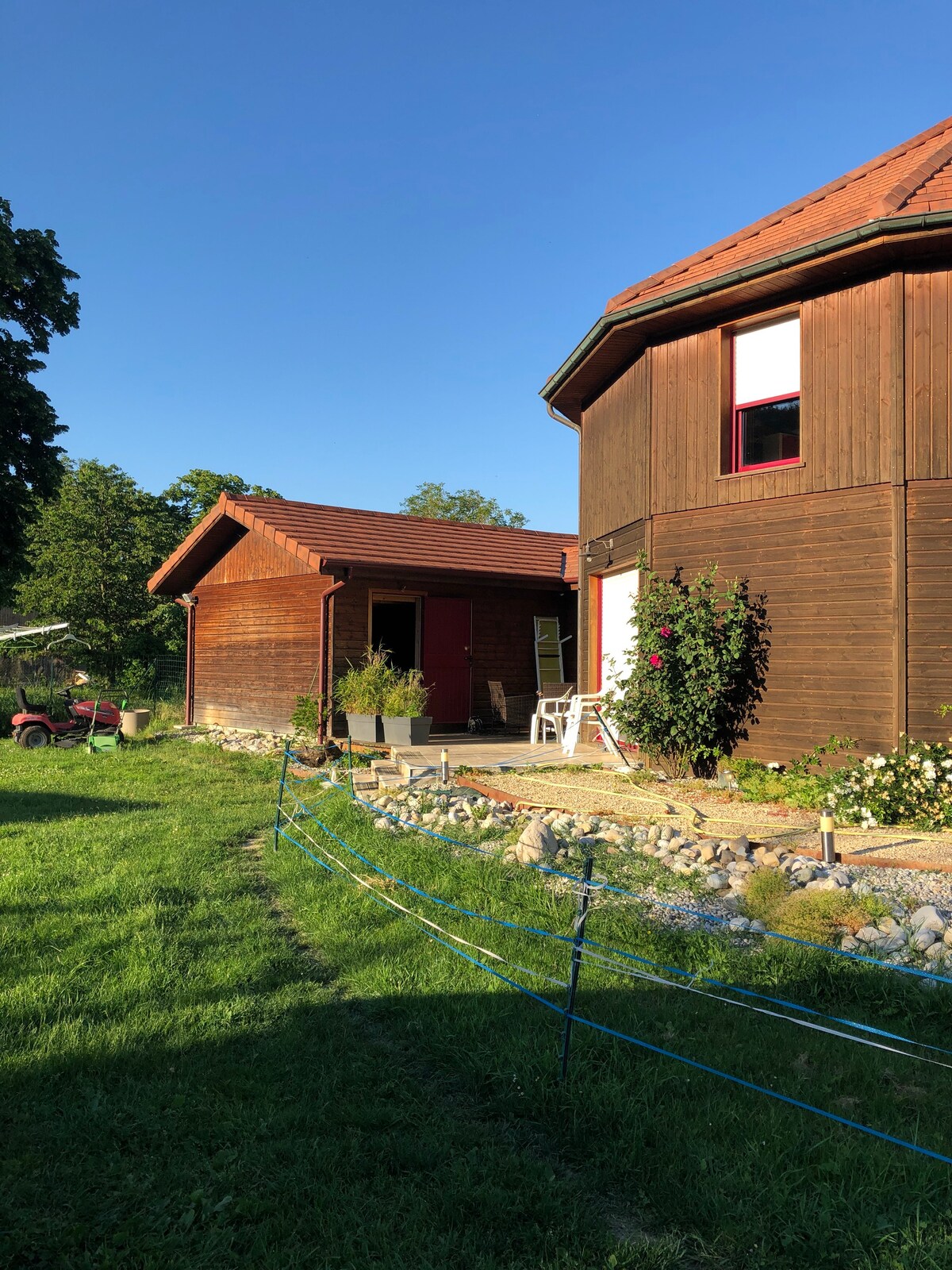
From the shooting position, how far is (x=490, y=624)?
50.8 feet

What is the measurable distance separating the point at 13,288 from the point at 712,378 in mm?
14402

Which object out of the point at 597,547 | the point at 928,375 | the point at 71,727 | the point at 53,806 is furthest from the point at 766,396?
the point at 71,727

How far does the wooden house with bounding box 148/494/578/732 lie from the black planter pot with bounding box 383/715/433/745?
2.09 metres

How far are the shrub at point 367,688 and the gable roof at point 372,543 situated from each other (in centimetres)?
163

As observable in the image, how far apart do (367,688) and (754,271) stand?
23.1 feet

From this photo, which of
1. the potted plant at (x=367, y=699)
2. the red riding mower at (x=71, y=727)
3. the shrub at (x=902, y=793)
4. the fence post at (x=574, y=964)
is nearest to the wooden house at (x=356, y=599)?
the potted plant at (x=367, y=699)

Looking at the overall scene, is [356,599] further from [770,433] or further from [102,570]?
[102,570]

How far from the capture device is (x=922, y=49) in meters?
9.23

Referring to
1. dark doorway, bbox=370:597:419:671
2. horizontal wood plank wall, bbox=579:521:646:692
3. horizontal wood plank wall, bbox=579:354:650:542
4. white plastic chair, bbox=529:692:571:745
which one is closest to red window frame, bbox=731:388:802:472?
horizontal wood plank wall, bbox=579:354:650:542

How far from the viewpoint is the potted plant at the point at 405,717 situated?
38.3 feet

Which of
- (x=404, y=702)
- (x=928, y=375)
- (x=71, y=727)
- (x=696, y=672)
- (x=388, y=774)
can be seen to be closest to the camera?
(x=928, y=375)

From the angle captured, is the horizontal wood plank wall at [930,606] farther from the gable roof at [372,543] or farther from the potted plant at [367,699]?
the gable roof at [372,543]

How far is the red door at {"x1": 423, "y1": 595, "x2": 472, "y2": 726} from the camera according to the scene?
1477 cm

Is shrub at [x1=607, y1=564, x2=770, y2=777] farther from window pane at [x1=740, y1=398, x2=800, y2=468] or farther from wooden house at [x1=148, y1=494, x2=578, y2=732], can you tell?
wooden house at [x1=148, y1=494, x2=578, y2=732]
